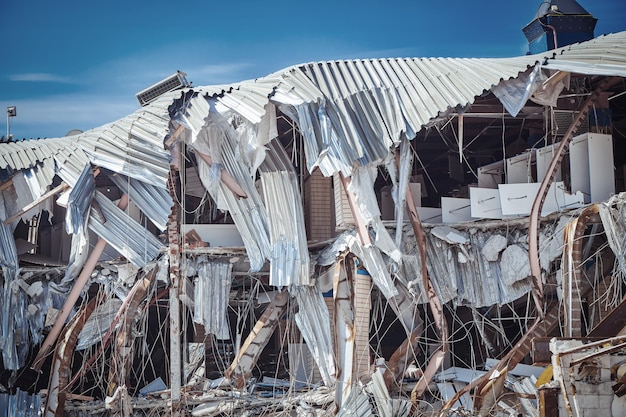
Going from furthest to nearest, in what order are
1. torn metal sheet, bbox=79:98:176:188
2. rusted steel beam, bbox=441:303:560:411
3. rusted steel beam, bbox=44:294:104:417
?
rusted steel beam, bbox=44:294:104:417 → torn metal sheet, bbox=79:98:176:188 → rusted steel beam, bbox=441:303:560:411

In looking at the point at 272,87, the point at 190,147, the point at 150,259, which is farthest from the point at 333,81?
the point at 150,259

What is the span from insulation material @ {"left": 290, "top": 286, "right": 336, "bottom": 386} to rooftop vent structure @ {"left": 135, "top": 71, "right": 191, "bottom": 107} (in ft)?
17.0

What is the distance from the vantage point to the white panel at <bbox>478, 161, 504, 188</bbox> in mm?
23578

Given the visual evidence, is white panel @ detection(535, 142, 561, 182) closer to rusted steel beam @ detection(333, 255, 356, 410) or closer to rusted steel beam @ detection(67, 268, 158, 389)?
rusted steel beam @ detection(333, 255, 356, 410)

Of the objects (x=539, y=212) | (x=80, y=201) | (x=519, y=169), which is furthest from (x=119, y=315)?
(x=519, y=169)

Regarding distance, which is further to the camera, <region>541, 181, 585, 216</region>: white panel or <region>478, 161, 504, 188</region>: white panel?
<region>478, 161, 504, 188</region>: white panel

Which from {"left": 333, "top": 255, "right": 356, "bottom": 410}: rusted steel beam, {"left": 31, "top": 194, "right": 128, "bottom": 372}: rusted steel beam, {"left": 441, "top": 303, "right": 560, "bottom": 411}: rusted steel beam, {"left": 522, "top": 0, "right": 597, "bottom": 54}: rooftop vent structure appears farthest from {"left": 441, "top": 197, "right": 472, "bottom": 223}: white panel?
{"left": 31, "top": 194, "right": 128, "bottom": 372}: rusted steel beam

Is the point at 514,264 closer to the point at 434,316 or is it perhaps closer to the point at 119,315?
the point at 434,316

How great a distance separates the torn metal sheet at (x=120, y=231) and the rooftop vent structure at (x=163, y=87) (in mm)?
3003

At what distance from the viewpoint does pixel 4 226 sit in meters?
22.6

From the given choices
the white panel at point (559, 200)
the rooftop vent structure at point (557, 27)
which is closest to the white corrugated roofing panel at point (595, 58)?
the white panel at point (559, 200)

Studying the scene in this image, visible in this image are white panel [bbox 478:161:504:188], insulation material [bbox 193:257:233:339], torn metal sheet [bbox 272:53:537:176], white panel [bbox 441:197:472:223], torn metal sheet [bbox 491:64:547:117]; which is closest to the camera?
torn metal sheet [bbox 272:53:537:176]

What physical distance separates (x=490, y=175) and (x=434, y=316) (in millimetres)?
4153

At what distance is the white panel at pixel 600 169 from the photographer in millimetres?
21109
